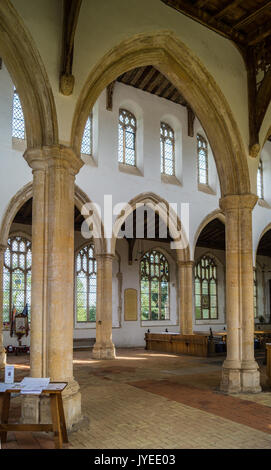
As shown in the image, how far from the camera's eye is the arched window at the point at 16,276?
52.4 ft

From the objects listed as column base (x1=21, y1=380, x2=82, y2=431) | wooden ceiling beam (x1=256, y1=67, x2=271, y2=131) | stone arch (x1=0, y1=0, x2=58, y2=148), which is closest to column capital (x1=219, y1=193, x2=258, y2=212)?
wooden ceiling beam (x1=256, y1=67, x2=271, y2=131)

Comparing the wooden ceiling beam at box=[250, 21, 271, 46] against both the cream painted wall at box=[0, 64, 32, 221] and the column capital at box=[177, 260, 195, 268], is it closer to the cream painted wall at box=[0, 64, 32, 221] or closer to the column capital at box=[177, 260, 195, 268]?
the cream painted wall at box=[0, 64, 32, 221]

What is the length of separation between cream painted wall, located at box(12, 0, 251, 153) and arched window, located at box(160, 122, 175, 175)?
789 cm

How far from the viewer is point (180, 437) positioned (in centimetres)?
515

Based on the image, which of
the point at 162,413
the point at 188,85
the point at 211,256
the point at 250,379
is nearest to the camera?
the point at 162,413

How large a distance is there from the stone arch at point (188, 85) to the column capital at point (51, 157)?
47cm

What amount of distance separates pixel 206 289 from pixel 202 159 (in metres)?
6.95

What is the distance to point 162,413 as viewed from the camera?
6.32 meters

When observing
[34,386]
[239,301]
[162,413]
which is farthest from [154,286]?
[34,386]

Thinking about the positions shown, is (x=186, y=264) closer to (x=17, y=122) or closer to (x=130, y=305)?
(x=130, y=305)

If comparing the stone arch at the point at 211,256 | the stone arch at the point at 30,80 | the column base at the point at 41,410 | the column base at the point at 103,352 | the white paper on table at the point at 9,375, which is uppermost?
the stone arch at the point at 30,80

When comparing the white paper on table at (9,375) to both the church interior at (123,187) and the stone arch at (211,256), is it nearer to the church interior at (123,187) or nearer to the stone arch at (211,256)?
the church interior at (123,187)

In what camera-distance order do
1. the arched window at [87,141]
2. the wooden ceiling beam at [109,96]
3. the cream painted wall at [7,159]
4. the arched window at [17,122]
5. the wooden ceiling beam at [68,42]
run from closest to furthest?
1. the wooden ceiling beam at [68,42]
2. the cream painted wall at [7,159]
3. the arched window at [17,122]
4. the arched window at [87,141]
5. the wooden ceiling beam at [109,96]

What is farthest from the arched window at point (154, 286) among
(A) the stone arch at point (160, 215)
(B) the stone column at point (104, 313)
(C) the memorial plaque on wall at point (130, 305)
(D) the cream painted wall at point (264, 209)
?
(B) the stone column at point (104, 313)
